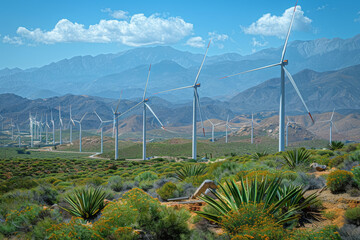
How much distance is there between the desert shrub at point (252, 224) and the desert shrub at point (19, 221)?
21.0 feet

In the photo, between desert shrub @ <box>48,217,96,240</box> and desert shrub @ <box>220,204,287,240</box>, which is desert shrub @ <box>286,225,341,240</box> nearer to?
desert shrub @ <box>220,204,287,240</box>

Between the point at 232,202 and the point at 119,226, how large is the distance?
3475 millimetres

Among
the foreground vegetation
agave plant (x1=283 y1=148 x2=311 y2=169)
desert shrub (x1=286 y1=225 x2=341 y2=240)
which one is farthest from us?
agave plant (x1=283 y1=148 x2=311 y2=169)

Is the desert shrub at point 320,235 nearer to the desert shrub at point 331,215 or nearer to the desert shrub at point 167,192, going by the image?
the desert shrub at point 331,215

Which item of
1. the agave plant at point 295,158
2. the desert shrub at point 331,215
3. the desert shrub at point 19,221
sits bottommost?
the desert shrub at point 19,221

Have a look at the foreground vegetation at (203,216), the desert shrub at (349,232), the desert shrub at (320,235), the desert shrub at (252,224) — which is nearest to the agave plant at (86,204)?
the foreground vegetation at (203,216)

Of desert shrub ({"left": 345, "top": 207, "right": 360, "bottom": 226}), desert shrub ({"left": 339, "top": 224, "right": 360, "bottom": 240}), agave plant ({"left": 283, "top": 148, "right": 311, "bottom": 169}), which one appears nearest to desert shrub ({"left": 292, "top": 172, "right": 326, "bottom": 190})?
desert shrub ({"left": 345, "top": 207, "right": 360, "bottom": 226})

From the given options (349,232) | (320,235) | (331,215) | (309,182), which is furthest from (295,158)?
(320,235)

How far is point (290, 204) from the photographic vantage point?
1105cm

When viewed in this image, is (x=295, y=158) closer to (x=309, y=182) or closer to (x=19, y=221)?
(x=309, y=182)

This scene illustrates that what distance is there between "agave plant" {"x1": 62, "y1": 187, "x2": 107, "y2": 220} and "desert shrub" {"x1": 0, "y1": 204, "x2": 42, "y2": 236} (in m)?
1.17

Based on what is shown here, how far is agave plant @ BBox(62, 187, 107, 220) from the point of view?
12.7 metres

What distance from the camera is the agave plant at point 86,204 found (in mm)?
12703

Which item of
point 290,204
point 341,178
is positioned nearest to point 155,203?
point 290,204
